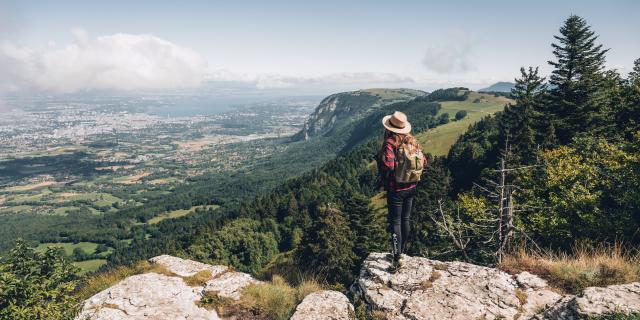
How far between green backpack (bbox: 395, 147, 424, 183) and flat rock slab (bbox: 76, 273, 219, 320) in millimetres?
6643

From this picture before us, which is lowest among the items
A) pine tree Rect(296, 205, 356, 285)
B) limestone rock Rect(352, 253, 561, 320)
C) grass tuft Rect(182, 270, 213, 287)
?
pine tree Rect(296, 205, 356, 285)

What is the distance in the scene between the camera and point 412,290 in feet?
29.6

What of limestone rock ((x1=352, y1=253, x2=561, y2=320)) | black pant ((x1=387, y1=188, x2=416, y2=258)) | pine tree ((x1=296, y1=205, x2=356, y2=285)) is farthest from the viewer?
pine tree ((x1=296, y1=205, x2=356, y2=285))

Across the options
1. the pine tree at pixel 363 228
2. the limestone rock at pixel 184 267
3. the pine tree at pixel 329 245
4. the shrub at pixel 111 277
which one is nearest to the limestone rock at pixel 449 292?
the limestone rock at pixel 184 267

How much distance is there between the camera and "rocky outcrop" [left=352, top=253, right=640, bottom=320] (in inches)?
266

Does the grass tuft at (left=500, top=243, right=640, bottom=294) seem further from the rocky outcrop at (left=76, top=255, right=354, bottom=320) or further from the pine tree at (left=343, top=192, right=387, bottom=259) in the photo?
the pine tree at (left=343, top=192, right=387, bottom=259)

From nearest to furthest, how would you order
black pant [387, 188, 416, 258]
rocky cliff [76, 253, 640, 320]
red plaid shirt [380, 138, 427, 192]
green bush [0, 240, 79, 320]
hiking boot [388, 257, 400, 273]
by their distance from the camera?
green bush [0, 240, 79, 320] < rocky cliff [76, 253, 640, 320] < red plaid shirt [380, 138, 427, 192] < black pant [387, 188, 416, 258] < hiking boot [388, 257, 400, 273]

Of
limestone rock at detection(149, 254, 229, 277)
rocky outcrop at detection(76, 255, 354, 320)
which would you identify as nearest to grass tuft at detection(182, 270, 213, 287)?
rocky outcrop at detection(76, 255, 354, 320)

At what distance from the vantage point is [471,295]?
28.0 ft

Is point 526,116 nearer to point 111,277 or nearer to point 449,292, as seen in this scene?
point 449,292

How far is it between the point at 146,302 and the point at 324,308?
509 centimetres

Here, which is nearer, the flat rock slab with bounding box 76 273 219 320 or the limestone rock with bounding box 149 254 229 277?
the flat rock slab with bounding box 76 273 219 320

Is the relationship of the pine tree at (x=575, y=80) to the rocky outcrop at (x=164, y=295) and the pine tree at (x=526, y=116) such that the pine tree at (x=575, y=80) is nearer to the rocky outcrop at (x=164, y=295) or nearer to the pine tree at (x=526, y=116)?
the pine tree at (x=526, y=116)

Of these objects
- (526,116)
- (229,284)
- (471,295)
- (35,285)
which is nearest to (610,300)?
(471,295)
